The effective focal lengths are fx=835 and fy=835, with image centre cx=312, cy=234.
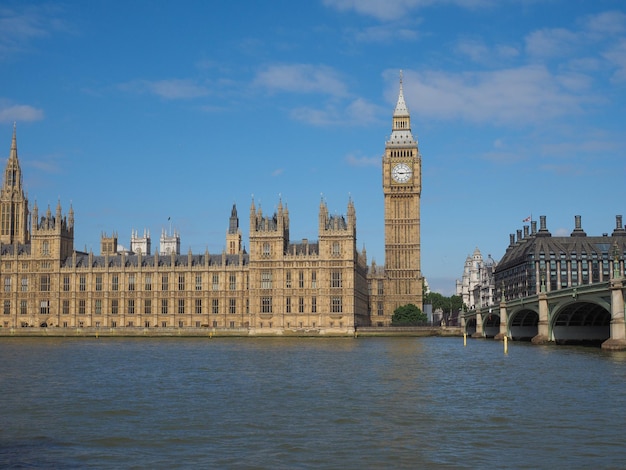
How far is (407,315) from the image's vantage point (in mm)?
132875

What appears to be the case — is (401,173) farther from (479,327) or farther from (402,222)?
(479,327)

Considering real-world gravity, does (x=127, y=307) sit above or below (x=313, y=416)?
above

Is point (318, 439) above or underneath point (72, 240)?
underneath

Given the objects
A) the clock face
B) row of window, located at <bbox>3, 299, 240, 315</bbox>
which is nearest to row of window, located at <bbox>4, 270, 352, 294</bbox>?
row of window, located at <bbox>3, 299, 240, 315</bbox>

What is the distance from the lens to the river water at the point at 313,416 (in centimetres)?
2494

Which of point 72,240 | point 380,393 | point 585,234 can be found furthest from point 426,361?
point 585,234

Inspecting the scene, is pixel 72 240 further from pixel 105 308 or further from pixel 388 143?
pixel 388 143

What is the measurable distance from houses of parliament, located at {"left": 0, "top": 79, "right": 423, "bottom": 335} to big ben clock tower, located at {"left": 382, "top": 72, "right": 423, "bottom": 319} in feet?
0.57

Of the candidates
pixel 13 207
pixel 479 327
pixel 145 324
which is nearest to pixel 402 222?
pixel 479 327

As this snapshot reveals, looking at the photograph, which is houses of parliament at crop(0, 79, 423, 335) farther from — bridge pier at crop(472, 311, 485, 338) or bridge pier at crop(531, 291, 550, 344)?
bridge pier at crop(531, 291, 550, 344)

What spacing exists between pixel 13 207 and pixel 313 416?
405 ft

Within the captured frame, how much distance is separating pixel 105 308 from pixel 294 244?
3181cm

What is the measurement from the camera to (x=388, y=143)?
152 m

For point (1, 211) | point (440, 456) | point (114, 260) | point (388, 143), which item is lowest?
point (440, 456)
